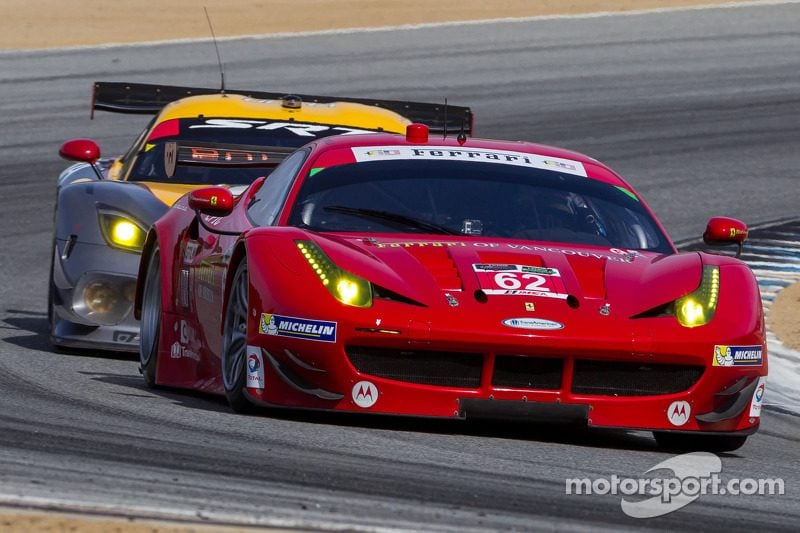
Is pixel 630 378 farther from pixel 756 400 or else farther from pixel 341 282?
pixel 341 282

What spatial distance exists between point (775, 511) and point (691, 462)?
98 cm

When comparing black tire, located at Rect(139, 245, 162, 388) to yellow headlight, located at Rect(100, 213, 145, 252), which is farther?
yellow headlight, located at Rect(100, 213, 145, 252)

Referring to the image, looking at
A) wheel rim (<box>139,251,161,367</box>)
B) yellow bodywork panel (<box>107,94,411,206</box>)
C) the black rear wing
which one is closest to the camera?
wheel rim (<box>139,251,161,367</box>)

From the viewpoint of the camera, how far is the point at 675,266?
6566 mm

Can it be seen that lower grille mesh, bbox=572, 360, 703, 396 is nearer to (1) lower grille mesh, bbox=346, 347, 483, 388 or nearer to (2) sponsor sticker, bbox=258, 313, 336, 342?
(1) lower grille mesh, bbox=346, 347, 483, 388

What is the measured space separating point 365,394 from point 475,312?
45 centimetres

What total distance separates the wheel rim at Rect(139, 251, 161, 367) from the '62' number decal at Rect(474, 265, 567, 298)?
7.05ft

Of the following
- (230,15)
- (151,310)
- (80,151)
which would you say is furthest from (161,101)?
(230,15)

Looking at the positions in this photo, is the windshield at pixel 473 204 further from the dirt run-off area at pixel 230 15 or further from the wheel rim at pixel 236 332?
the dirt run-off area at pixel 230 15

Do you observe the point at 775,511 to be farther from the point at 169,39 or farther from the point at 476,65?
the point at 169,39

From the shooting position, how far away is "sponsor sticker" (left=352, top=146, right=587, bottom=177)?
24.1 ft

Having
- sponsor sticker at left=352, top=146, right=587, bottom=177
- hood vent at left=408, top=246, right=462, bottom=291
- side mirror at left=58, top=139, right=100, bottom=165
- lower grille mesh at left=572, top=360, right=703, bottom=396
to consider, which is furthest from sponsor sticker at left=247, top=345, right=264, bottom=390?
side mirror at left=58, top=139, right=100, bottom=165

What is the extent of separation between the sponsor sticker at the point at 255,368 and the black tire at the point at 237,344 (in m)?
0.05

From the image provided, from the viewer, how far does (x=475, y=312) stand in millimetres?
6020
